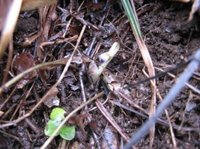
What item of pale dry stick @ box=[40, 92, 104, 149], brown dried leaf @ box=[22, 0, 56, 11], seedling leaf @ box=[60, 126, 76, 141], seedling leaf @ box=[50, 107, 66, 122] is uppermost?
brown dried leaf @ box=[22, 0, 56, 11]

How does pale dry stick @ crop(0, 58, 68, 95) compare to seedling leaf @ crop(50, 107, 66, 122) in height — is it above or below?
above

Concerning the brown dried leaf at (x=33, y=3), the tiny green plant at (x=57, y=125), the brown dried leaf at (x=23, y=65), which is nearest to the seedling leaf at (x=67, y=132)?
the tiny green plant at (x=57, y=125)

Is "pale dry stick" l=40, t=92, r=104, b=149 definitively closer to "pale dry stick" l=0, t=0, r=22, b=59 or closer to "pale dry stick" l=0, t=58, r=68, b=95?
"pale dry stick" l=0, t=58, r=68, b=95

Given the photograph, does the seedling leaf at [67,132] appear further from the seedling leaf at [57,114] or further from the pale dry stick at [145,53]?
the pale dry stick at [145,53]

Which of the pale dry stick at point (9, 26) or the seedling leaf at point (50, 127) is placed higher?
the pale dry stick at point (9, 26)

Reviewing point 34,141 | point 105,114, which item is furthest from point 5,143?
point 105,114

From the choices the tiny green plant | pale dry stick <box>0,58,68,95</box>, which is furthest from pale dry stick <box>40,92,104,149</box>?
pale dry stick <box>0,58,68,95</box>
